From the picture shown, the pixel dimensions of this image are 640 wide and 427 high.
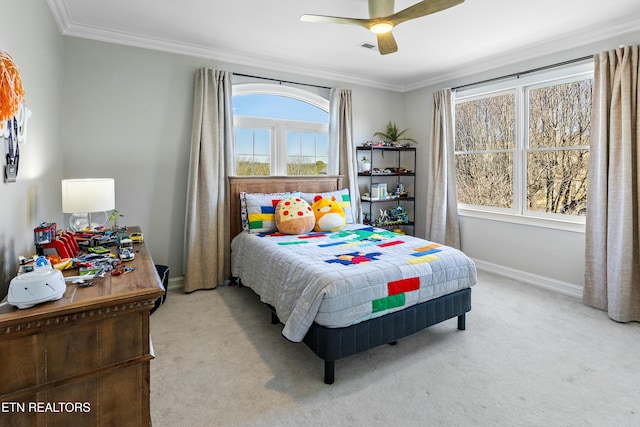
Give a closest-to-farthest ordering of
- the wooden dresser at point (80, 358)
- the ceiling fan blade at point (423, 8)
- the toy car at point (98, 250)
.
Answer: the wooden dresser at point (80, 358) → the toy car at point (98, 250) → the ceiling fan blade at point (423, 8)

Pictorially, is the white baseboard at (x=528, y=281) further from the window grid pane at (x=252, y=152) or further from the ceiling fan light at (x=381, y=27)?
the ceiling fan light at (x=381, y=27)

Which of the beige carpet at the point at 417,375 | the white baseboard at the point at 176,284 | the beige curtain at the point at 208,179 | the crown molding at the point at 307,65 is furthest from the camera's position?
the white baseboard at the point at 176,284

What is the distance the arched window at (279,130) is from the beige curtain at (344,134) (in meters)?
0.13

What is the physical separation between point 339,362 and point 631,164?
9.89ft

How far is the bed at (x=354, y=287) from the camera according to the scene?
82.0 inches

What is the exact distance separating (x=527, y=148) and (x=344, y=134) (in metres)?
2.22

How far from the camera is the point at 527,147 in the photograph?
3.97m

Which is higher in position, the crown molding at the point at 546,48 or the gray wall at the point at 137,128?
the crown molding at the point at 546,48

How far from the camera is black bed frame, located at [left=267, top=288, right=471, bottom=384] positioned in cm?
207

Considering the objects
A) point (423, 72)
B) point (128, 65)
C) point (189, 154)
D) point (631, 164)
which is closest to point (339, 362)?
point (189, 154)

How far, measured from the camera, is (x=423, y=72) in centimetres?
464

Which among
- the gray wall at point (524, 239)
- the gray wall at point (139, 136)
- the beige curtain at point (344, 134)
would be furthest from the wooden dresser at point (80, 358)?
the gray wall at point (524, 239)

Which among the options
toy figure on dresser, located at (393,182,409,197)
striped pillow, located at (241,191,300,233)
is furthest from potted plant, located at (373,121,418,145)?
striped pillow, located at (241,191,300,233)

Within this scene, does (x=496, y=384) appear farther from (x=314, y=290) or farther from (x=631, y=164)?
(x=631, y=164)
